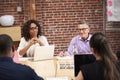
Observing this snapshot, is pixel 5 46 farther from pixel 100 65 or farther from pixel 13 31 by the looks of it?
pixel 13 31

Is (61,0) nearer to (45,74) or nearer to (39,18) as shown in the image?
(39,18)

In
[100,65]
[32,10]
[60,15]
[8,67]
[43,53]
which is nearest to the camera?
[8,67]

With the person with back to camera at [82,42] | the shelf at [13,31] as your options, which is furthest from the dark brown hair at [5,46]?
the shelf at [13,31]

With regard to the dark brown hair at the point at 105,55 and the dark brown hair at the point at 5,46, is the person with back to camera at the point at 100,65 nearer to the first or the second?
the dark brown hair at the point at 105,55


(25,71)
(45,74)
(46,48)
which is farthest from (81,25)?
(25,71)

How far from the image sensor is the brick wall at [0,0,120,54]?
6625 mm

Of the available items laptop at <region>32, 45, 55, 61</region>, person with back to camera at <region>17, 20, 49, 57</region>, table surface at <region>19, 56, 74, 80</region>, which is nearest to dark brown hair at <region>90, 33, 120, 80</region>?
table surface at <region>19, 56, 74, 80</region>

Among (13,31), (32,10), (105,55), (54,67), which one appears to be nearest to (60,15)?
(32,10)

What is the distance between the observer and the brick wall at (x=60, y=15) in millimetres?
6625

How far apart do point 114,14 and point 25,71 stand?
486 cm

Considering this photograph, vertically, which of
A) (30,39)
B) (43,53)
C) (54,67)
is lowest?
(54,67)

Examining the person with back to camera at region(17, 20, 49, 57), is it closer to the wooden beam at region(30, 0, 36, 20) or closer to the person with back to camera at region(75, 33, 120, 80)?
the wooden beam at region(30, 0, 36, 20)

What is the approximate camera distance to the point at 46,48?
3875 millimetres

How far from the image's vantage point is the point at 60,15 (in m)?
6.79
